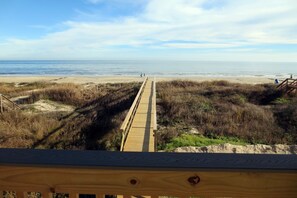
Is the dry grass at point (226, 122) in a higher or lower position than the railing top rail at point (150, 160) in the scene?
lower

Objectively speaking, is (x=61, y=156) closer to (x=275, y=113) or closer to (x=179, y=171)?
(x=179, y=171)

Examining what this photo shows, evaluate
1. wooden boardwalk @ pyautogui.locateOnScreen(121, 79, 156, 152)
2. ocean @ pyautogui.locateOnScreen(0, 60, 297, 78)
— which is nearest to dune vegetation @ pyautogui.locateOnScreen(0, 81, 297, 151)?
wooden boardwalk @ pyautogui.locateOnScreen(121, 79, 156, 152)

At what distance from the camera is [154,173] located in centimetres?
140

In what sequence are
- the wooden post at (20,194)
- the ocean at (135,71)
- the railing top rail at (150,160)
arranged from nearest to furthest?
the railing top rail at (150,160)
the wooden post at (20,194)
the ocean at (135,71)

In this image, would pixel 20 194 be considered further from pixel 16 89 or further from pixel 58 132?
pixel 16 89

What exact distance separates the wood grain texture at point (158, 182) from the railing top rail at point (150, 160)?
0.03 m

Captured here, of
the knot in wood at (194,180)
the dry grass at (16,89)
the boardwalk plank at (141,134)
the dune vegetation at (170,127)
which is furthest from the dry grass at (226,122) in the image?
the dry grass at (16,89)

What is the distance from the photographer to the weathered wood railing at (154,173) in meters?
1.38

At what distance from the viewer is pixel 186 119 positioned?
14.8m

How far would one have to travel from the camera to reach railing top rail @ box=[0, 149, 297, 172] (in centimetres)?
137

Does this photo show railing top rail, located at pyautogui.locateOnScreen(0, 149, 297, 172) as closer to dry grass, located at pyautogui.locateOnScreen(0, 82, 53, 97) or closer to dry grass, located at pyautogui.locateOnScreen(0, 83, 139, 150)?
dry grass, located at pyautogui.locateOnScreen(0, 83, 139, 150)

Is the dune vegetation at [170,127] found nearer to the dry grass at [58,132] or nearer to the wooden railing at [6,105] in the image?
the dry grass at [58,132]

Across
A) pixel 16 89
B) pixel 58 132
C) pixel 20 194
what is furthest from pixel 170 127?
pixel 16 89

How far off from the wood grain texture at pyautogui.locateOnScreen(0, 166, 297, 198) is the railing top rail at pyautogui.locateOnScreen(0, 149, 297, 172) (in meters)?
0.03
